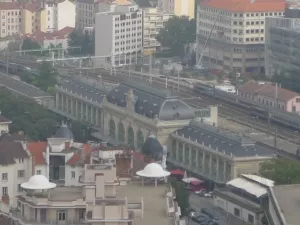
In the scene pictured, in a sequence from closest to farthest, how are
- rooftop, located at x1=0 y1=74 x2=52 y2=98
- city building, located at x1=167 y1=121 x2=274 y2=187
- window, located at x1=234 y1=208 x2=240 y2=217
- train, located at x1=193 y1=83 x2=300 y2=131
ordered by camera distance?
1. window, located at x1=234 y1=208 x2=240 y2=217
2. city building, located at x1=167 y1=121 x2=274 y2=187
3. train, located at x1=193 y1=83 x2=300 y2=131
4. rooftop, located at x1=0 y1=74 x2=52 y2=98

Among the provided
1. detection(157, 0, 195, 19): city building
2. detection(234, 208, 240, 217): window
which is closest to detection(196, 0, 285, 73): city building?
detection(157, 0, 195, 19): city building

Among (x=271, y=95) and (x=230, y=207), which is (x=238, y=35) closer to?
(x=271, y=95)

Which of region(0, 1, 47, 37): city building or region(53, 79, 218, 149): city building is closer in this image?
region(53, 79, 218, 149): city building

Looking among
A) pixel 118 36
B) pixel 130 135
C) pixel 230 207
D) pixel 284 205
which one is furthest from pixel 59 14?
pixel 284 205

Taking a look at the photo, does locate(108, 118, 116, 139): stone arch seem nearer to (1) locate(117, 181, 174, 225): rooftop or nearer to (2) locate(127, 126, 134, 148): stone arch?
(2) locate(127, 126, 134, 148): stone arch

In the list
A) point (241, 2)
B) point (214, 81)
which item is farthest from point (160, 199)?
point (241, 2)

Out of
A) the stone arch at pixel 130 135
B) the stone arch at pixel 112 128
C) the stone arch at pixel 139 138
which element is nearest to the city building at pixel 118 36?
the stone arch at pixel 112 128

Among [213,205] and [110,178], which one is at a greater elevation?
[110,178]

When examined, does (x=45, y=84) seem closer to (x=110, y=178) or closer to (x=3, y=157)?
(x=3, y=157)
